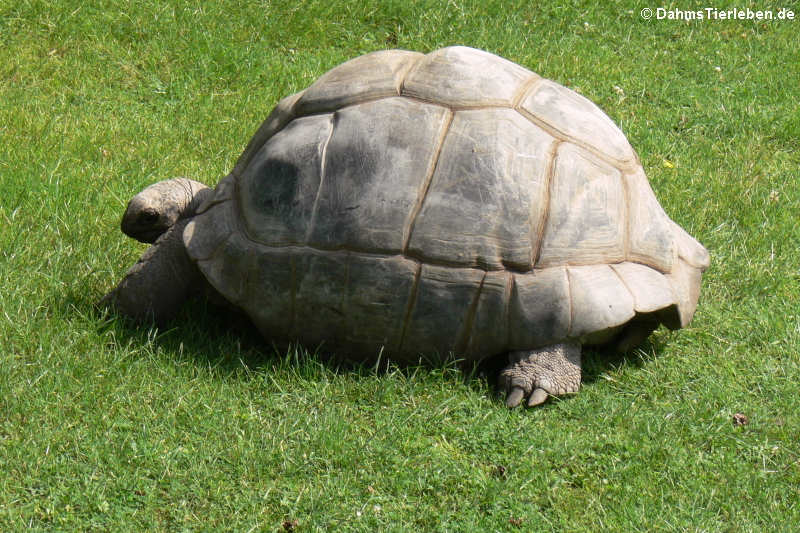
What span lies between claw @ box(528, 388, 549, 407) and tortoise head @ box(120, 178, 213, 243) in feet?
5.99

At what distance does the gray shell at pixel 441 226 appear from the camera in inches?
165

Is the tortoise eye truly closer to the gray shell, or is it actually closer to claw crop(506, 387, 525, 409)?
the gray shell

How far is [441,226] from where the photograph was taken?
4.16 metres

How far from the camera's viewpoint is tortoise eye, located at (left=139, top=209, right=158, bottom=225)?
15.9 ft

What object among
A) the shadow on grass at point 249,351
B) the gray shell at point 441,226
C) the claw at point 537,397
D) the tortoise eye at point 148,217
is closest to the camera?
the gray shell at point 441,226

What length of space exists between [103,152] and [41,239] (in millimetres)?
1170

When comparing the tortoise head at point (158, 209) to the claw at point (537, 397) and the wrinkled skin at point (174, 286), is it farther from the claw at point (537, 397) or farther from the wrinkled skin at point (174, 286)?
the claw at point (537, 397)

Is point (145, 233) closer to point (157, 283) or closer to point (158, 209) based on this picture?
point (158, 209)

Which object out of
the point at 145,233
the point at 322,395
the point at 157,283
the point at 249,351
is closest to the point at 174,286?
the point at 157,283

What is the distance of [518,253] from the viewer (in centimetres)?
417

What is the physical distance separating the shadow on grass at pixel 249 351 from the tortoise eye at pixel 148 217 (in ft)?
1.45

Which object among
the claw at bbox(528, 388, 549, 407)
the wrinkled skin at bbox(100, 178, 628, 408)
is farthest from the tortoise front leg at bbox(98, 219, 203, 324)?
the claw at bbox(528, 388, 549, 407)

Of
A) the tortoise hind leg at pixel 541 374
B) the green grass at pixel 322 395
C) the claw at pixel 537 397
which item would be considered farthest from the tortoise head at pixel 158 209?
the claw at pixel 537 397

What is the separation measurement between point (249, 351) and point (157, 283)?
55cm
